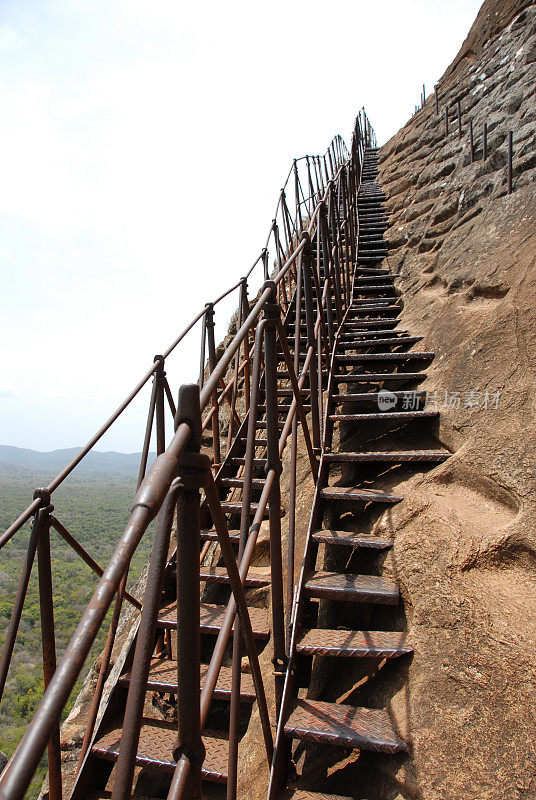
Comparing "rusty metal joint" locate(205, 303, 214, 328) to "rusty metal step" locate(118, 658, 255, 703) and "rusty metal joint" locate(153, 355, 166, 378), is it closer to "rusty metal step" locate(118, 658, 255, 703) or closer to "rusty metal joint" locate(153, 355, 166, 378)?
"rusty metal joint" locate(153, 355, 166, 378)

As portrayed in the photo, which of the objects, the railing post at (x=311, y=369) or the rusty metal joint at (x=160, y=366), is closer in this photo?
the rusty metal joint at (x=160, y=366)

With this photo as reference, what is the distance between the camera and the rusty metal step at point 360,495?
2.82 meters

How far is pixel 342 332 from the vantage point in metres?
4.88

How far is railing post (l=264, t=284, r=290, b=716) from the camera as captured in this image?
2.05 metres

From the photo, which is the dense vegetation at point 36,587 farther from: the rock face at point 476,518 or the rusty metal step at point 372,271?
the rusty metal step at point 372,271

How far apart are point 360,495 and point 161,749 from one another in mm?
1556

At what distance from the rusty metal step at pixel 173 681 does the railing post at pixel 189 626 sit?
1260 mm

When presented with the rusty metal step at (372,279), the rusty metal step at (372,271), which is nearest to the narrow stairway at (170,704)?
the rusty metal step at (372,279)

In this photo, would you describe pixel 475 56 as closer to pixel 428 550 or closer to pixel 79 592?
pixel 428 550

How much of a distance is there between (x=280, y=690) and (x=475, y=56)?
38.1ft

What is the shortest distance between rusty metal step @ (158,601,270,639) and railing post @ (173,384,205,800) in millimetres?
1538

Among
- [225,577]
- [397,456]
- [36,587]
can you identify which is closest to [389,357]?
A: [397,456]

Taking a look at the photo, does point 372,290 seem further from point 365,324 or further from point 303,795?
point 303,795

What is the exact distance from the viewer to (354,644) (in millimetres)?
2184
